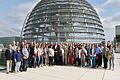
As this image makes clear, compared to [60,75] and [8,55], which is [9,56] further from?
[60,75]

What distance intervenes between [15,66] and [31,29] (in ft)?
119

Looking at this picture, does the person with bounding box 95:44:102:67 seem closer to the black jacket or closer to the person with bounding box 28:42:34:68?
the person with bounding box 28:42:34:68

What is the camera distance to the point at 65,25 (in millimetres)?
39094

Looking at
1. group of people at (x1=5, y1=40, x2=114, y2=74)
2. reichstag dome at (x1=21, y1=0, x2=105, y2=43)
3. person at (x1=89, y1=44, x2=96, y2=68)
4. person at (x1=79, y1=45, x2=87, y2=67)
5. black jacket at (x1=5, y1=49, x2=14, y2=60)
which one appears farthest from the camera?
reichstag dome at (x1=21, y1=0, x2=105, y2=43)

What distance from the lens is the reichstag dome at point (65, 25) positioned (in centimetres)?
3872

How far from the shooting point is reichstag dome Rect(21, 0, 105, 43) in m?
38.7

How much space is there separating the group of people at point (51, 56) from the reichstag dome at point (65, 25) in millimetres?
27970

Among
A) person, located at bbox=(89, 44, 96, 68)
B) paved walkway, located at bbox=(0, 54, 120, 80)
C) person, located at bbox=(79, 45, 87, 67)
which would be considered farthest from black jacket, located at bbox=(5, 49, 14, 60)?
person, located at bbox=(89, 44, 96, 68)

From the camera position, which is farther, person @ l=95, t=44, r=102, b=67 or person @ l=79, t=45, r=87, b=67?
person @ l=79, t=45, r=87, b=67

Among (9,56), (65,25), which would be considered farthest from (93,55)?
(65,25)

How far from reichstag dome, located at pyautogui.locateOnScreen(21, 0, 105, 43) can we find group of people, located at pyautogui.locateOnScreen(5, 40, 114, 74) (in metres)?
28.0

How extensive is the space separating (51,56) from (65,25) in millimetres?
30006

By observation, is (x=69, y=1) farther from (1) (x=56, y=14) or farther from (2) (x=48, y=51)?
(2) (x=48, y=51)

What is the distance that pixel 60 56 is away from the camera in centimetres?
1048
